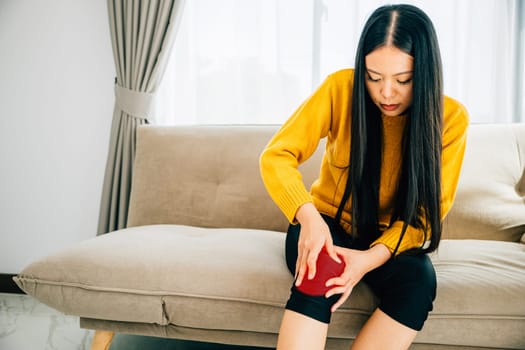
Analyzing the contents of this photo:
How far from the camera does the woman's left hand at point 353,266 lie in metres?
0.87

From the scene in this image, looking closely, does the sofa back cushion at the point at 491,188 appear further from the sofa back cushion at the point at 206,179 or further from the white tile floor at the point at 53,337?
the white tile floor at the point at 53,337

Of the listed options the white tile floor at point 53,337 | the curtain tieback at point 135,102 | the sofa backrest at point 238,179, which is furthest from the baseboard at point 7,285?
the curtain tieback at point 135,102

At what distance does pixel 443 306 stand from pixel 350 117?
1.75 feet

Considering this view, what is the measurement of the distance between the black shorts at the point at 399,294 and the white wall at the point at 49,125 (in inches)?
69.4

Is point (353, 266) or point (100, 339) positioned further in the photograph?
point (100, 339)

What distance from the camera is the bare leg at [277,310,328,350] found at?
83cm

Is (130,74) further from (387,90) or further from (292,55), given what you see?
(387,90)

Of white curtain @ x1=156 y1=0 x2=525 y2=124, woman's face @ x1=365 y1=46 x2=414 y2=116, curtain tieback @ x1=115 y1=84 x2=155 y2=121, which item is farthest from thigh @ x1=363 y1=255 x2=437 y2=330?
curtain tieback @ x1=115 y1=84 x2=155 y2=121

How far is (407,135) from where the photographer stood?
104cm

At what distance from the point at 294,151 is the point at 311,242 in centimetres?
27

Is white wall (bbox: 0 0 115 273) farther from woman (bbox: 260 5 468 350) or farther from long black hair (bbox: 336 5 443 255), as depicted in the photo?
long black hair (bbox: 336 5 443 255)

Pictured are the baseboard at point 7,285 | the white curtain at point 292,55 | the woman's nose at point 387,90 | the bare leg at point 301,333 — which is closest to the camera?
the bare leg at point 301,333

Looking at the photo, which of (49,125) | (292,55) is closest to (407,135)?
(292,55)

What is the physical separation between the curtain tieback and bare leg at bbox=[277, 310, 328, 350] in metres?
1.53
